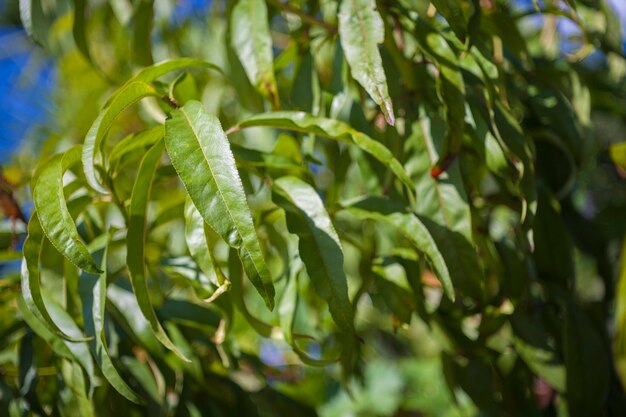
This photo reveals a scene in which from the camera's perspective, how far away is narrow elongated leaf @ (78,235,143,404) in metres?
0.61

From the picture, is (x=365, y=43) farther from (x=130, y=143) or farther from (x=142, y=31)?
(x=142, y=31)

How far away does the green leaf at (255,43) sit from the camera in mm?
749

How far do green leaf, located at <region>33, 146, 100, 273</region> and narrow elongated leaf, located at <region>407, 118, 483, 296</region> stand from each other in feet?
1.11

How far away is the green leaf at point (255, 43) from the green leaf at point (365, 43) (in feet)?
0.33

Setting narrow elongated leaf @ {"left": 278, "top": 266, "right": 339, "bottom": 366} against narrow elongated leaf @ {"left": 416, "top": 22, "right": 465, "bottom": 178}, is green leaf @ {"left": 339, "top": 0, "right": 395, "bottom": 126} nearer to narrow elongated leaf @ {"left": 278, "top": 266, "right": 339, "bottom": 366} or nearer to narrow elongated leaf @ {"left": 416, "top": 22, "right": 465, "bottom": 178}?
narrow elongated leaf @ {"left": 416, "top": 22, "right": 465, "bottom": 178}

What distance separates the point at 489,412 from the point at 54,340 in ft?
1.74

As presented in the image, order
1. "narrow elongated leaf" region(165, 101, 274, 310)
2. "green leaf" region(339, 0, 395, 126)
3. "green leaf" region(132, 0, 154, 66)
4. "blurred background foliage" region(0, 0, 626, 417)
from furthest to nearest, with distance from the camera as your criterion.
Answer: "green leaf" region(132, 0, 154, 66), "blurred background foliage" region(0, 0, 626, 417), "green leaf" region(339, 0, 395, 126), "narrow elongated leaf" region(165, 101, 274, 310)

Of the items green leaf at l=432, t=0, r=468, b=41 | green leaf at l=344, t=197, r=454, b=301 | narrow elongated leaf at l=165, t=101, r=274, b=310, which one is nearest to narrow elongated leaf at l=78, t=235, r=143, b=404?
narrow elongated leaf at l=165, t=101, r=274, b=310

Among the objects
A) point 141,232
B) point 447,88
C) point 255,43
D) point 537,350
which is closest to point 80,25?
point 255,43

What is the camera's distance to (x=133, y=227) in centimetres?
65

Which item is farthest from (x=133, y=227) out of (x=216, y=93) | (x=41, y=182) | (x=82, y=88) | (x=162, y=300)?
(x=82, y=88)

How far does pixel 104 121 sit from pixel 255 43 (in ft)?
0.74

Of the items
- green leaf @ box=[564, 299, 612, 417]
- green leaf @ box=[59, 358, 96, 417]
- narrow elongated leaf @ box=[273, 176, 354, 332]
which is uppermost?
narrow elongated leaf @ box=[273, 176, 354, 332]

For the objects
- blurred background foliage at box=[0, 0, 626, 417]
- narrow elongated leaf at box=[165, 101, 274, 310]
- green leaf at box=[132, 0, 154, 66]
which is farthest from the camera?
green leaf at box=[132, 0, 154, 66]
